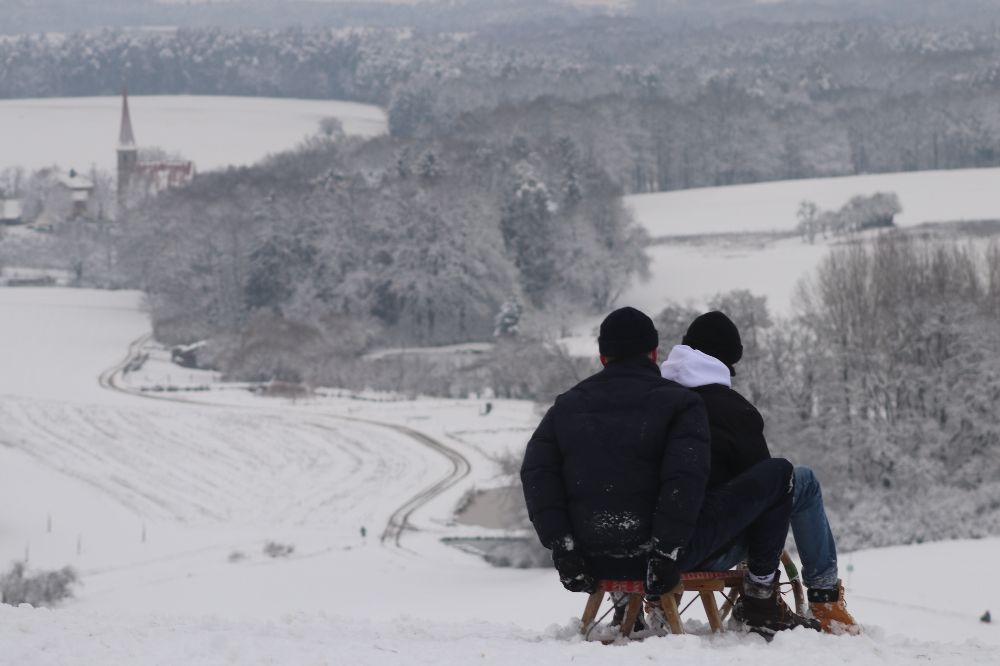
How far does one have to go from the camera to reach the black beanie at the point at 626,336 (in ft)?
27.4

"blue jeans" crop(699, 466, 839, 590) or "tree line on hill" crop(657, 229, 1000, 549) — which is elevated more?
"blue jeans" crop(699, 466, 839, 590)

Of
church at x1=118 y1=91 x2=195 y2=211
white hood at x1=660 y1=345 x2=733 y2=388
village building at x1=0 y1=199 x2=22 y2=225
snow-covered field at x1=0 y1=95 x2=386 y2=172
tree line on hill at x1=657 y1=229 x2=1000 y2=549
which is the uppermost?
snow-covered field at x1=0 y1=95 x2=386 y2=172

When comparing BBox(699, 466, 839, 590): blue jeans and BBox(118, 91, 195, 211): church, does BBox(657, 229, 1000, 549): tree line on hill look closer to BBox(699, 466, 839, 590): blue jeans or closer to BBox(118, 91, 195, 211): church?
BBox(699, 466, 839, 590): blue jeans

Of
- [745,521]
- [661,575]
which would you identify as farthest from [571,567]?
[745,521]

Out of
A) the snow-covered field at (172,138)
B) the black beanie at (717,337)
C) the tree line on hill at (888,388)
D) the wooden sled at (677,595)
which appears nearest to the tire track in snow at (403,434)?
the tree line on hill at (888,388)

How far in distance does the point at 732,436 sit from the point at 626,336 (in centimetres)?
74

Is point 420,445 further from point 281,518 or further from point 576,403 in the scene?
point 576,403

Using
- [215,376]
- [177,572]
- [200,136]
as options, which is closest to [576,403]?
[177,572]

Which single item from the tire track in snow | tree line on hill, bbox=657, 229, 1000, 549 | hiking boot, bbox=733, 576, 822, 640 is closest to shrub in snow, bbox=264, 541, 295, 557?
the tire track in snow

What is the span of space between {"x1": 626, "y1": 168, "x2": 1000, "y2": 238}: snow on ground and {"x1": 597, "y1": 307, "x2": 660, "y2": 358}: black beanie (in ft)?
294

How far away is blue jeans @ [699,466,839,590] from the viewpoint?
27.1 ft

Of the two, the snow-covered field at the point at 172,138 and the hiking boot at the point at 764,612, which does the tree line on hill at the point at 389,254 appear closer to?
the hiking boot at the point at 764,612

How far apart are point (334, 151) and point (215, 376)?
5413 centimetres

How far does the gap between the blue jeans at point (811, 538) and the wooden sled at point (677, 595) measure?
0.27 ft
